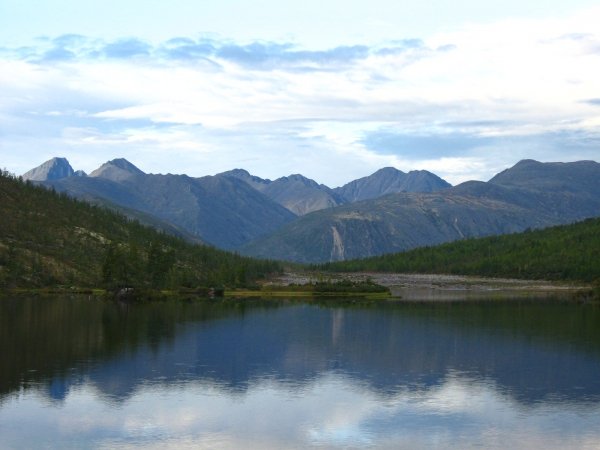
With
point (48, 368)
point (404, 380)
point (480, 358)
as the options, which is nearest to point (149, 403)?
point (48, 368)

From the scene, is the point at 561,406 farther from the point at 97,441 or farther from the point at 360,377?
the point at 97,441

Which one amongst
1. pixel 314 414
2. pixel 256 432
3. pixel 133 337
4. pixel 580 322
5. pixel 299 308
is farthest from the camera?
pixel 299 308

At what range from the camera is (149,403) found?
Answer: 2660 inches

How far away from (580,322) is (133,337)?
80359 millimetres

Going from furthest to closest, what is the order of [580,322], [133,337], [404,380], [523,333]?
1. [580,322]
2. [523,333]
3. [133,337]
4. [404,380]

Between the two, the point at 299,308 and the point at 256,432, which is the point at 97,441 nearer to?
the point at 256,432

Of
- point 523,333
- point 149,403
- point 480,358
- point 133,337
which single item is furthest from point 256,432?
point 523,333

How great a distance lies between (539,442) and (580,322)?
94.1 metres

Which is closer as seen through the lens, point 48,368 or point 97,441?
point 97,441

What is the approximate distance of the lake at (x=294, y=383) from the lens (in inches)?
2272

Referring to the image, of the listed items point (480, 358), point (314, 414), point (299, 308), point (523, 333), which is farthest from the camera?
point (299, 308)

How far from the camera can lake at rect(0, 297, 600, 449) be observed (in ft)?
189

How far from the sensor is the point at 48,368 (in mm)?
83000

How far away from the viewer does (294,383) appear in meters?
78.2
